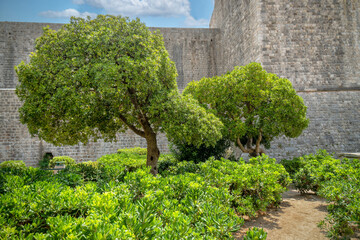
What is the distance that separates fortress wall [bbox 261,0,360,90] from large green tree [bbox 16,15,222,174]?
31.9ft

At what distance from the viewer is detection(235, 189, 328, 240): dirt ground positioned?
5098 mm

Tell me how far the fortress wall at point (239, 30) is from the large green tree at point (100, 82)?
390 inches

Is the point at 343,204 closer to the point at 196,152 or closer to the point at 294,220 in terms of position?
the point at 294,220

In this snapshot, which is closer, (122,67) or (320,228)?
(320,228)

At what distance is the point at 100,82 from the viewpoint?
5.93 meters

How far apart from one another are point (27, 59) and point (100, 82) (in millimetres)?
19058

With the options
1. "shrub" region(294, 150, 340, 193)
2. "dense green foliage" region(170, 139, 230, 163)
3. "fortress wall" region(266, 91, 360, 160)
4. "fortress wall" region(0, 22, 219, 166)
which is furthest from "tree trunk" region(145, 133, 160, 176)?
"fortress wall" region(0, 22, 219, 166)

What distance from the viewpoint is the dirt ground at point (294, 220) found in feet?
16.7

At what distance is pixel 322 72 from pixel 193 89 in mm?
9195

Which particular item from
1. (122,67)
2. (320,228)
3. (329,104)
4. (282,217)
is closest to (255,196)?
(282,217)

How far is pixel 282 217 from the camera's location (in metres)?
6.21

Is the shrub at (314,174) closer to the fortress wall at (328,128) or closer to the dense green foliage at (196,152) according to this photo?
the dense green foliage at (196,152)

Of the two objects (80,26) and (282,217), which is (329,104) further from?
(80,26)

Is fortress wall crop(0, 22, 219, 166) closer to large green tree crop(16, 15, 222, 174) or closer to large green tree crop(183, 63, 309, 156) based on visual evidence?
large green tree crop(183, 63, 309, 156)
